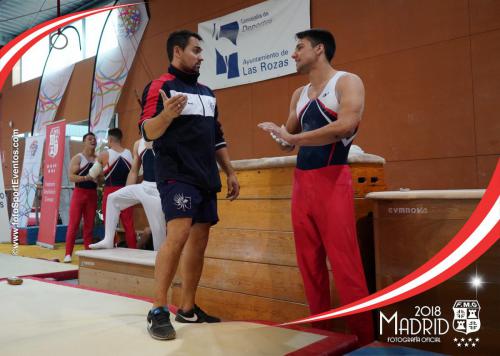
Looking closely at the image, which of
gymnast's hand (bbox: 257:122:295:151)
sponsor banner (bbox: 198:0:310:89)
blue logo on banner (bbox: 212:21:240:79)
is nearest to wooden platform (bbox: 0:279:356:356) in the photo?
gymnast's hand (bbox: 257:122:295:151)

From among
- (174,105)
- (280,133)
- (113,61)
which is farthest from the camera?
(113,61)

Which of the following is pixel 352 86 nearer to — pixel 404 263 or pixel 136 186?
pixel 404 263

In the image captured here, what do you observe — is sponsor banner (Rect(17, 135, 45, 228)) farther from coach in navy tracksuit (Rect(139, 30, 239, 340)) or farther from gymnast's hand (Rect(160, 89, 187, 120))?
gymnast's hand (Rect(160, 89, 187, 120))

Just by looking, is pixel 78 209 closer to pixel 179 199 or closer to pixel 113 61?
pixel 179 199

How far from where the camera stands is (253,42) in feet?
17.4

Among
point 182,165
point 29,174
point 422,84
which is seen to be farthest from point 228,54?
point 29,174

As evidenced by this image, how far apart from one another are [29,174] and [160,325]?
730 cm

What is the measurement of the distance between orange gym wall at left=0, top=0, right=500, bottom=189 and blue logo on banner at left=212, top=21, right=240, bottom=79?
45cm

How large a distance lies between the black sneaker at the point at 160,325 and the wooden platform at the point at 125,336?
2 centimetres

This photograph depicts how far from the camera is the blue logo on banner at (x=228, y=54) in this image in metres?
5.54

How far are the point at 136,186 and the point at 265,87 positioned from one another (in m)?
2.20

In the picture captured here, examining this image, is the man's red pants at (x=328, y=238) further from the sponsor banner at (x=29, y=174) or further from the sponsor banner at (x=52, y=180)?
the sponsor banner at (x=29, y=174)

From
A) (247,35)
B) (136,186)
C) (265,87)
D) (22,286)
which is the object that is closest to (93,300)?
(22,286)

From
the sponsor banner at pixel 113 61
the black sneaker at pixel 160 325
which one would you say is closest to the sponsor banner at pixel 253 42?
the sponsor banner at pixel 113 61
